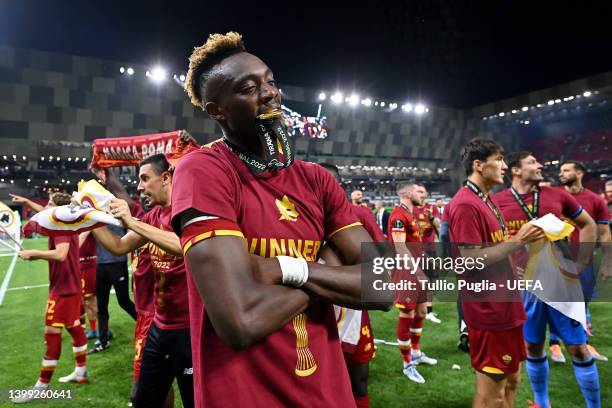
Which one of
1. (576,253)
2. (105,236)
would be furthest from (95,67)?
(576,253)

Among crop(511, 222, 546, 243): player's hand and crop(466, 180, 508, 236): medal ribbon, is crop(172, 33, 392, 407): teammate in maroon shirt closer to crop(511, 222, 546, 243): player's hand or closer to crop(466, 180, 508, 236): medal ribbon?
crop(511, 222, 546, 243): player's hand

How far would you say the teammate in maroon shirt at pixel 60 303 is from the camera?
186 inches

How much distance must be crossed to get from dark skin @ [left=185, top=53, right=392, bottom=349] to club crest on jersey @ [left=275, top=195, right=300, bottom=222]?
0.19m

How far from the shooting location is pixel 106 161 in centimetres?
601

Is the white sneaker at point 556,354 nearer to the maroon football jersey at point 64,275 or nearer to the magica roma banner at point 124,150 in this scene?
the magica roma banner at point 124,150

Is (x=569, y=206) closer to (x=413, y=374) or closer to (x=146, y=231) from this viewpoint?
(x=413, y=374)

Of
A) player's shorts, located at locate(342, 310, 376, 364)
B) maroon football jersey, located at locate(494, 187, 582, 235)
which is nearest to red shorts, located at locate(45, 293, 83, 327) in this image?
player's shorts, located at locate(342, 310, 376, 364)

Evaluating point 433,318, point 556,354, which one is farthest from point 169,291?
point 433,318

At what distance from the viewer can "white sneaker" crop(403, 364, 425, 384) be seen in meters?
4.94

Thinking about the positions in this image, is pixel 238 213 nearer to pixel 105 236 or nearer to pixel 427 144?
pixel 105 236

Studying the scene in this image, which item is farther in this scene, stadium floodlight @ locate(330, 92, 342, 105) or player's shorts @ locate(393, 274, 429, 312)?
stadium floodlight @ locate(330, 92, 342, 105)

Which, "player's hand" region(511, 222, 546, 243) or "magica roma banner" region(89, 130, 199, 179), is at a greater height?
"magica roma banner" region(89, 130, 199, 179)

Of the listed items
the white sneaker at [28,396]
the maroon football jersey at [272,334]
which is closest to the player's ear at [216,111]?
the maroon football jersey at [272,334]

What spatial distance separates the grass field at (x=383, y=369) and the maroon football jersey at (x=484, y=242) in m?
1.78
